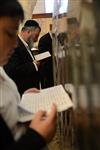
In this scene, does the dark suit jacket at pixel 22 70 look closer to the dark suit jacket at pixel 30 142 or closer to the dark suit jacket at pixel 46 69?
the dark suit jacket at pixel 46 69

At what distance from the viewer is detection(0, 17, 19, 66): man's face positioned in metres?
0.87

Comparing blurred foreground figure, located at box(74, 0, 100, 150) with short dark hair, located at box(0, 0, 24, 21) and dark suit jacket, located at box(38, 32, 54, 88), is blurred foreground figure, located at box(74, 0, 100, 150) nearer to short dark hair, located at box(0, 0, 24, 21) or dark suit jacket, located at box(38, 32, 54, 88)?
short dark hair, located at box(0, 0, 24, 21)

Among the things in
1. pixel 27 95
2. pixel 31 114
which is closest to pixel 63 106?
pixel 31 114

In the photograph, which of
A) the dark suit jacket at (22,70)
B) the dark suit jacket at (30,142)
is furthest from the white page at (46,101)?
the dark suit jacket at (22,70)

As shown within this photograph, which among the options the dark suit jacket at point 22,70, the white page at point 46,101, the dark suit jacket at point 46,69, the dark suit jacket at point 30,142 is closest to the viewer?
the dark suit jacket at point 30,142

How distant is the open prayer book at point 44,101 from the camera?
966mm

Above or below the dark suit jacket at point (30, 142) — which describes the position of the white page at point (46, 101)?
below

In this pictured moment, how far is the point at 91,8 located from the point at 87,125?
10.0 inches

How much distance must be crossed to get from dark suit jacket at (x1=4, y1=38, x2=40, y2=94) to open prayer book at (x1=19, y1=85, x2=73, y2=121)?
1.25m

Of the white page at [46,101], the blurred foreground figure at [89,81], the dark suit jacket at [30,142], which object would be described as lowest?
the white page at [46,101]

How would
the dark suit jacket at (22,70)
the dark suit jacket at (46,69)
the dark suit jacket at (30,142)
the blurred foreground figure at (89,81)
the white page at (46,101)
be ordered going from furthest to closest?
the dark suit jacket at (46,69) → the dark suit jacket at (22,70) → the white page at (46,101) → the dark suit jacket at (30,142) → the blurred foreground figure at (89,81)

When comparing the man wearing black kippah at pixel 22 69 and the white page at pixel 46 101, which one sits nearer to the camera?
the white page at pixel 46 101

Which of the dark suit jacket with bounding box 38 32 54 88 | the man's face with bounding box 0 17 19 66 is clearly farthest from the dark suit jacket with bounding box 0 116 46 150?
the dark suit jacket with bounding box 38 32 54 88

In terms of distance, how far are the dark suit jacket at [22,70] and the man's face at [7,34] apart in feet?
5.01
